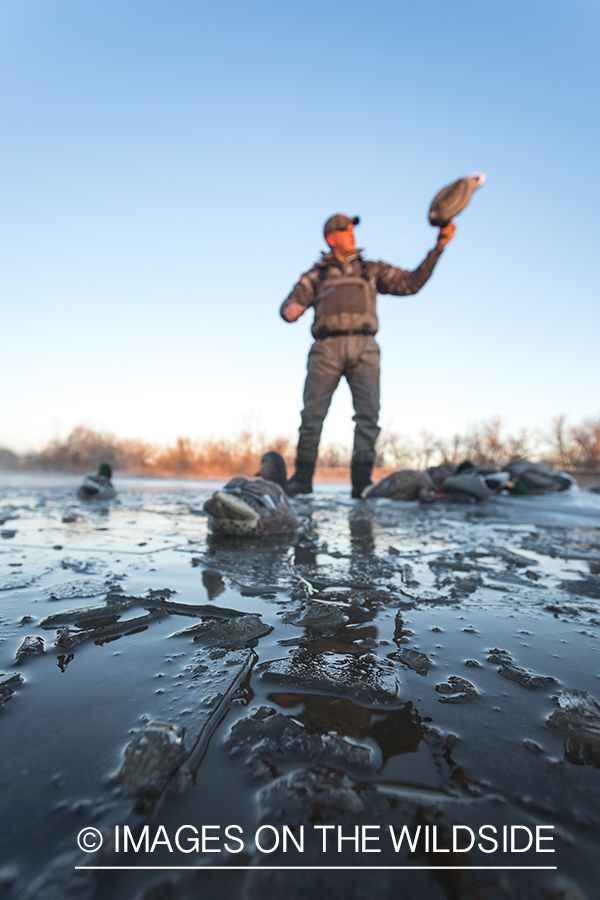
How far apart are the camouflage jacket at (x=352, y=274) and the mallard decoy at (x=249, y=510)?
320 centimetres

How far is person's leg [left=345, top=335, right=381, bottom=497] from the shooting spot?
495 centimetres

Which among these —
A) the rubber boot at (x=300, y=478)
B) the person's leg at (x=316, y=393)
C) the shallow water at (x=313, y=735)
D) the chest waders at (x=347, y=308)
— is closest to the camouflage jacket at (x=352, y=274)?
the chest waders at (x=347, y=308)

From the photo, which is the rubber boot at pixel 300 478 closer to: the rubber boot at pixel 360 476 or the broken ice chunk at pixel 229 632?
the rubber boot at pixel 360 476

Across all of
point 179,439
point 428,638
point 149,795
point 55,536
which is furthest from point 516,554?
point 179,439

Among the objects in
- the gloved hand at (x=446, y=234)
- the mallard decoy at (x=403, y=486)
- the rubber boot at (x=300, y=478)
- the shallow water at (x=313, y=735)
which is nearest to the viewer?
the shallow water at (x=313, y=735)

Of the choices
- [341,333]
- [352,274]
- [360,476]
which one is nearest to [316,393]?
[341,333]

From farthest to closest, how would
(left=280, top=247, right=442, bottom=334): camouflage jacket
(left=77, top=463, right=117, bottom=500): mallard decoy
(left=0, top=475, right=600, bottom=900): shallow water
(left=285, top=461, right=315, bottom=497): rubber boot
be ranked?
(left=285, top=461, right=315, bottom=497): rubber boot
(left=280, top=247, right=442, bottom=334): camouflage jacket
(left=77, top=463, right=117, bottom=500): mallard decoy
(left=0, top=475, right=600, bottom=900): shallow water

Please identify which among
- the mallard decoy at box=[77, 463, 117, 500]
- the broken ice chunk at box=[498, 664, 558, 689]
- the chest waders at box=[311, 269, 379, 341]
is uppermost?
the chest waders at box=[311, 269, 379, 341]

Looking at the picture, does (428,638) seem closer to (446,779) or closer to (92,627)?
(446,779)

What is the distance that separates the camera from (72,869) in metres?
0.38

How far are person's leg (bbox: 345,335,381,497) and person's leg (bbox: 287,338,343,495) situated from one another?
8.2 inches

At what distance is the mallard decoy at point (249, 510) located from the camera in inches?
84.4

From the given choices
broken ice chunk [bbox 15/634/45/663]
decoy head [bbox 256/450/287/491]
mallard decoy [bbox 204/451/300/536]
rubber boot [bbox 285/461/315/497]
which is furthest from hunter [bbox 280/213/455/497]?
broken ice chunk [bbox 15/634/45/663]

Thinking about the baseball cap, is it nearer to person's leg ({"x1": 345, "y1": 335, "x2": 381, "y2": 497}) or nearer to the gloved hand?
the gloved hand
